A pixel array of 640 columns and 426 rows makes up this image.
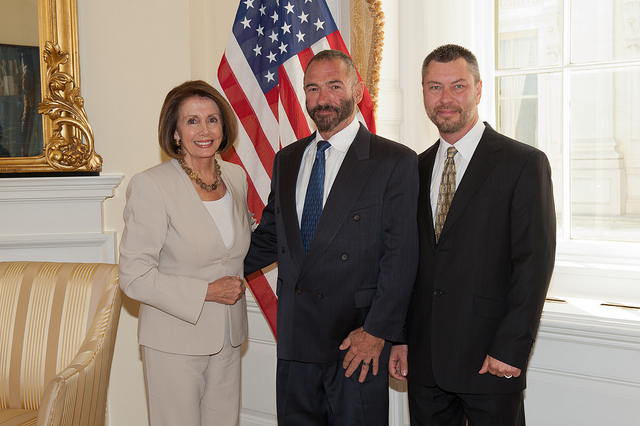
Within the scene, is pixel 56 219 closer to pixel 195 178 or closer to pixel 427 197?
pixel 195 178

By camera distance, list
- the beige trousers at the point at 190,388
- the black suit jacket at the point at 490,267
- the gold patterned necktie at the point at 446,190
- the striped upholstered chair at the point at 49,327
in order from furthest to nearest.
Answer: the striped upholstered chair at the point at 49,327
the beige trousers at the point at 190,388
the gold patterned necktie at the point at 446,190
the black suit jacket at the point at 490,267

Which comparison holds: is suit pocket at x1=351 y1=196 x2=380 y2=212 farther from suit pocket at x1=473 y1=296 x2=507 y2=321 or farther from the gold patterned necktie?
suit pocket at x1=473 y1=296 x2=507 y2=321

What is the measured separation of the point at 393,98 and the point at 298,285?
147 centimetres

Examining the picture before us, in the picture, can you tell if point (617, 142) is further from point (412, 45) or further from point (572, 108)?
point (412, 45)

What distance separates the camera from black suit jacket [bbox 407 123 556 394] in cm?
188

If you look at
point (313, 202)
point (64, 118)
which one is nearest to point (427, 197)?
point (313, 202)

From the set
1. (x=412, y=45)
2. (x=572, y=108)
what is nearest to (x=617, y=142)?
(x=572, y=108)

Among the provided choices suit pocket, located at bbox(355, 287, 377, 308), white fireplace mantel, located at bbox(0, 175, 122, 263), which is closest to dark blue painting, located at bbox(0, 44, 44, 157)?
white fireplace mantel, located at bbox(0, 175, 122, 263)

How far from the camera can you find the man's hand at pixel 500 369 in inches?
74.4

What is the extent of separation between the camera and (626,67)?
2.75 m

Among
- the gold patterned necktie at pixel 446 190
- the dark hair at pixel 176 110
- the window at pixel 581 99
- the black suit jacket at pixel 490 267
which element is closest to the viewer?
the black suit jacket at pixel 490 267

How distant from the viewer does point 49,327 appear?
8.50 feet

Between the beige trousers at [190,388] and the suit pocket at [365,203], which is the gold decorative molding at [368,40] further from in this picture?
the beige trousers at [190,388]

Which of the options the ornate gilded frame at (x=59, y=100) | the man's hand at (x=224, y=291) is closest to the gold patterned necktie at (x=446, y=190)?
the man's hand at (x=224, y=291)
